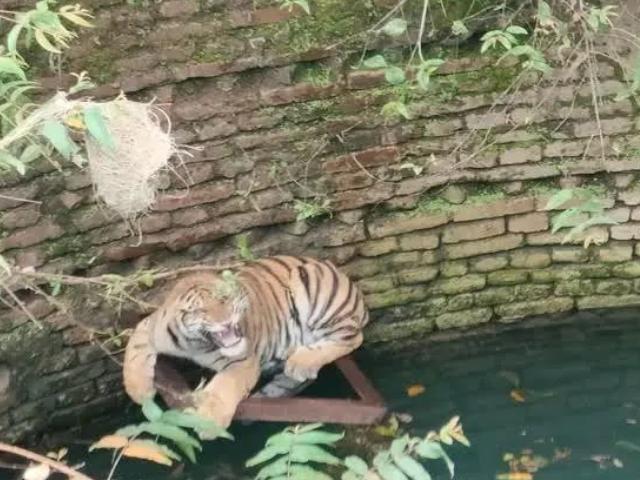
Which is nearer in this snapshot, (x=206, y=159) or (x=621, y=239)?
(x=206, y=159)

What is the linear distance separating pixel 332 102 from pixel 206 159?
0.58 meters

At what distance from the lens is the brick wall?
3.97m

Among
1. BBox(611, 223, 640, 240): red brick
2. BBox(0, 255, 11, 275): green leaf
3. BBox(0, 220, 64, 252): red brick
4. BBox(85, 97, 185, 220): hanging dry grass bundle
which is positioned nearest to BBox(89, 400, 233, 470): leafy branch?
BBox(0, 255, 11, 275): green leaf

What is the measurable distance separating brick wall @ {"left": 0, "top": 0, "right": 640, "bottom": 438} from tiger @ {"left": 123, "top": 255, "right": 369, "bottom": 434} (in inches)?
10.1

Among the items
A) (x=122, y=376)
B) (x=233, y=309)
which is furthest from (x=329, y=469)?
(x=122, y=376)

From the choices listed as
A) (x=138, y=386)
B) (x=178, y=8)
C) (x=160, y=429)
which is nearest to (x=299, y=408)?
(x=138, y=386)

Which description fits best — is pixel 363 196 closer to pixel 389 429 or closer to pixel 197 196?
pixel 197 196

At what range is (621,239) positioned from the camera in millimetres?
4695

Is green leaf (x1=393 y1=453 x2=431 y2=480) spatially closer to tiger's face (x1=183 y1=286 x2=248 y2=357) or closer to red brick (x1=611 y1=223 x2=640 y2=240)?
tiger's face (x1=183 y1=286 x2=248 y2=357)

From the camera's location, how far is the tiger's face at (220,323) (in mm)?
3752

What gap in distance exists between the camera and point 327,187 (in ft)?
14.4

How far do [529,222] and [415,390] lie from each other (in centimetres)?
93

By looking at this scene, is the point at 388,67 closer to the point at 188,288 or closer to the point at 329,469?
the point at 188,288

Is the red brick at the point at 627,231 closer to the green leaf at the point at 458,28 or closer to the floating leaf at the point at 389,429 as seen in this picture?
the green leaf at the point at 458,28
